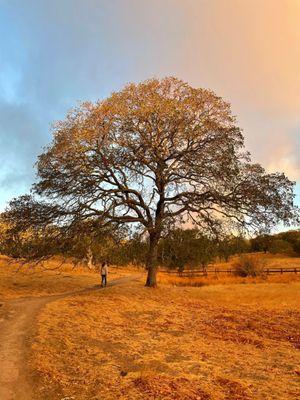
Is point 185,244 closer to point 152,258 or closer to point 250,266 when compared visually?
point 152,258

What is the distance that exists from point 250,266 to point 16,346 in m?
39.1

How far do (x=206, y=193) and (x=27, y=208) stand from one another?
11275 mm

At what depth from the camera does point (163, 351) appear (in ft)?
34.9

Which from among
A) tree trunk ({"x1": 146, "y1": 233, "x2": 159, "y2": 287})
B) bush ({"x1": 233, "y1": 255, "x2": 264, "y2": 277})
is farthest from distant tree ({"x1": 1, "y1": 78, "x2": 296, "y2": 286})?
bush ({"x1": 233, "y1": 255, "x2": 264, "y2": 277})

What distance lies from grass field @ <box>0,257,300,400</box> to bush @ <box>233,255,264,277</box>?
23.8 m

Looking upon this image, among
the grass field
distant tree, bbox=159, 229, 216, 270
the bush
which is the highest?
distant tree, bbox=159, 229, 216, 270

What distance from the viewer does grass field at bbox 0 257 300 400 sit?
24.3ft

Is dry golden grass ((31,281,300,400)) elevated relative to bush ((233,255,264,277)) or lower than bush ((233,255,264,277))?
lower

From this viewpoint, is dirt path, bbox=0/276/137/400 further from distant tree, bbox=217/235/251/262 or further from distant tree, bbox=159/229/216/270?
distant tree, bbox=217/235/251/262

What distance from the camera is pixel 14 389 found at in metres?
7.24

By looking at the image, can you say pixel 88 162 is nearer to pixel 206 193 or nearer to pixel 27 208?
pixel 27 208

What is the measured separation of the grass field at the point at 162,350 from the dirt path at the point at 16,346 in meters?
0.27

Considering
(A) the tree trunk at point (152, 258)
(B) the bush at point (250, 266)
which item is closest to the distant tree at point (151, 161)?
(A) the tree trunk at point (152, 258)

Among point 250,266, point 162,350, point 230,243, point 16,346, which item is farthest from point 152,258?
point 250,266
